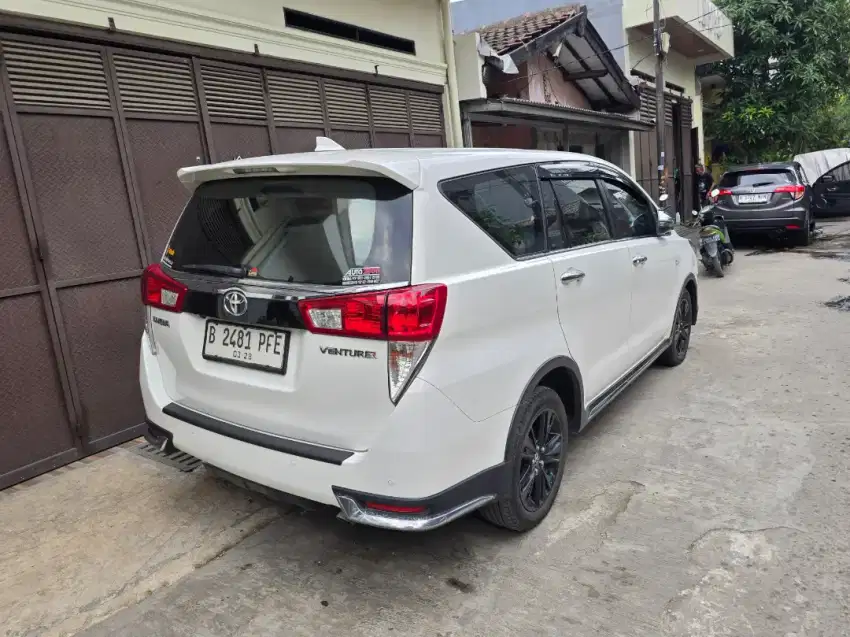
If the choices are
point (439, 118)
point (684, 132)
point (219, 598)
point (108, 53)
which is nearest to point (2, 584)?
point (219, 598)

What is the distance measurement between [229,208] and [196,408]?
918mm

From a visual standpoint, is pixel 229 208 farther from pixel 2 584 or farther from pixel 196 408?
pixel 2 584

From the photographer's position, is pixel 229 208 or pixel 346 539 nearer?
pixel 229 208

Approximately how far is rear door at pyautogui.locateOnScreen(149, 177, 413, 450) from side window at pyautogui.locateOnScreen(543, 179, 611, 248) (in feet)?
4.28

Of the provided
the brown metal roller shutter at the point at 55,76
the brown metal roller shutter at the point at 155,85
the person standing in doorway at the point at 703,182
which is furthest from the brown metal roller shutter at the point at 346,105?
the person standing in doorway at the point at 703,182

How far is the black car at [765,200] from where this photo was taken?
1152cm

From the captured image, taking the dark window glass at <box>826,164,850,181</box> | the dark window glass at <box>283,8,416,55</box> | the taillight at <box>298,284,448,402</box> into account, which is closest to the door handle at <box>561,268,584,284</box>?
the taillight at <box>298,284,448,402</box>

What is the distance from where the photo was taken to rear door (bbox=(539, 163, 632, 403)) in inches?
129

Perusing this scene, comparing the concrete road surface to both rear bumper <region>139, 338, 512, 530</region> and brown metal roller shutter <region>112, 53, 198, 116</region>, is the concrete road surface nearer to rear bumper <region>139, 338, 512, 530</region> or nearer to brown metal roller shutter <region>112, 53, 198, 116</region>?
rear bumper <region>139, 338, 512, 530</region>

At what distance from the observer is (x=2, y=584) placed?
113 inches

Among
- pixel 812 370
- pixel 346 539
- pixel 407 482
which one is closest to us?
pixel 407 482

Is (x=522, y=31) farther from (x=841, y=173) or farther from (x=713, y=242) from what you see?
(x=841, y=173)

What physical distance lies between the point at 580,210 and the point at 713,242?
6.94 meters

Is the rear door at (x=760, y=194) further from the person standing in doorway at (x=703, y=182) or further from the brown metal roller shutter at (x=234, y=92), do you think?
the brown metal roller shutter at (x=234, y=92)
